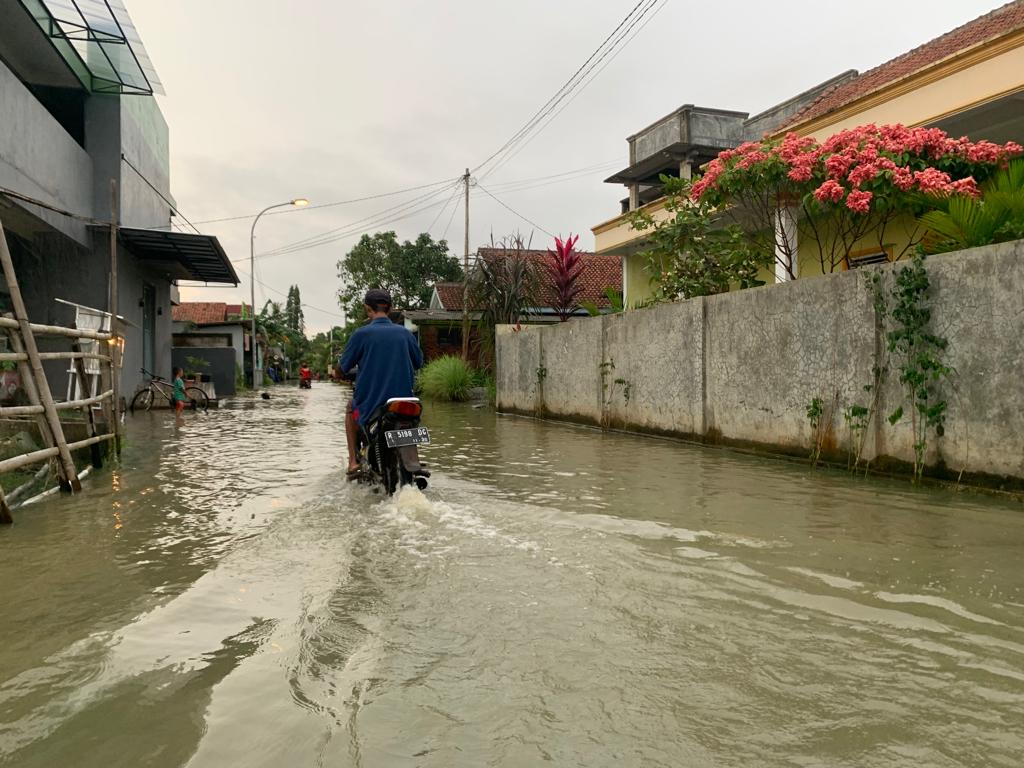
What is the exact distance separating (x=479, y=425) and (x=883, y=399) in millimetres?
8586

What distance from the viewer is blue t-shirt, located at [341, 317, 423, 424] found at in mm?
5922

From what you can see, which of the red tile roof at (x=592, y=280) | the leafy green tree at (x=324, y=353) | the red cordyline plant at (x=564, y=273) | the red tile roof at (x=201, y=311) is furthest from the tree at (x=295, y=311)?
the red cordyline plant at (x=564, y=273)

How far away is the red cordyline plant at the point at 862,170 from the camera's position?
859cm

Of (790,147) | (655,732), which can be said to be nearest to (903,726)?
(655,732)

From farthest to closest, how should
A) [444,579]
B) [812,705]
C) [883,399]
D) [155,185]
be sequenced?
[155,185] → [883,399] → [444,579] → [812,705]

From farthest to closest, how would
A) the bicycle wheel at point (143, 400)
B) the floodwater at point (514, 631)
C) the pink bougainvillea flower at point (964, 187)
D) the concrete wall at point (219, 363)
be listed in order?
1. the concrete wall at point (219, 363)
2. the bicycle wheel at point (143, 400)
3. the pink bougainvillea flower at point (964, 187)
4. the floodwater at point (514, 631)

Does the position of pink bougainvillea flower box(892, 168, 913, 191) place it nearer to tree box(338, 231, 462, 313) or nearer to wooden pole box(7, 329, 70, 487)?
wooden pole box(7, 329, 70, 487)

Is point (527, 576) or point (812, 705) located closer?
point (812, 705)

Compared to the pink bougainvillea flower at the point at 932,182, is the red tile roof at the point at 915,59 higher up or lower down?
higher up

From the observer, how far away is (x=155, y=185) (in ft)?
62.4

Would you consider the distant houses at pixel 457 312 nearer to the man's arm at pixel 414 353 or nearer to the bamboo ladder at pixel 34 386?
the man's arm at pixel 414 353

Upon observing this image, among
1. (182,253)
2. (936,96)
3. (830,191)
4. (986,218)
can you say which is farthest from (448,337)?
(986,218)

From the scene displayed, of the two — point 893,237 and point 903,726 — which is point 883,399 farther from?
point 893,237

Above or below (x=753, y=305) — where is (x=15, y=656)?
below
